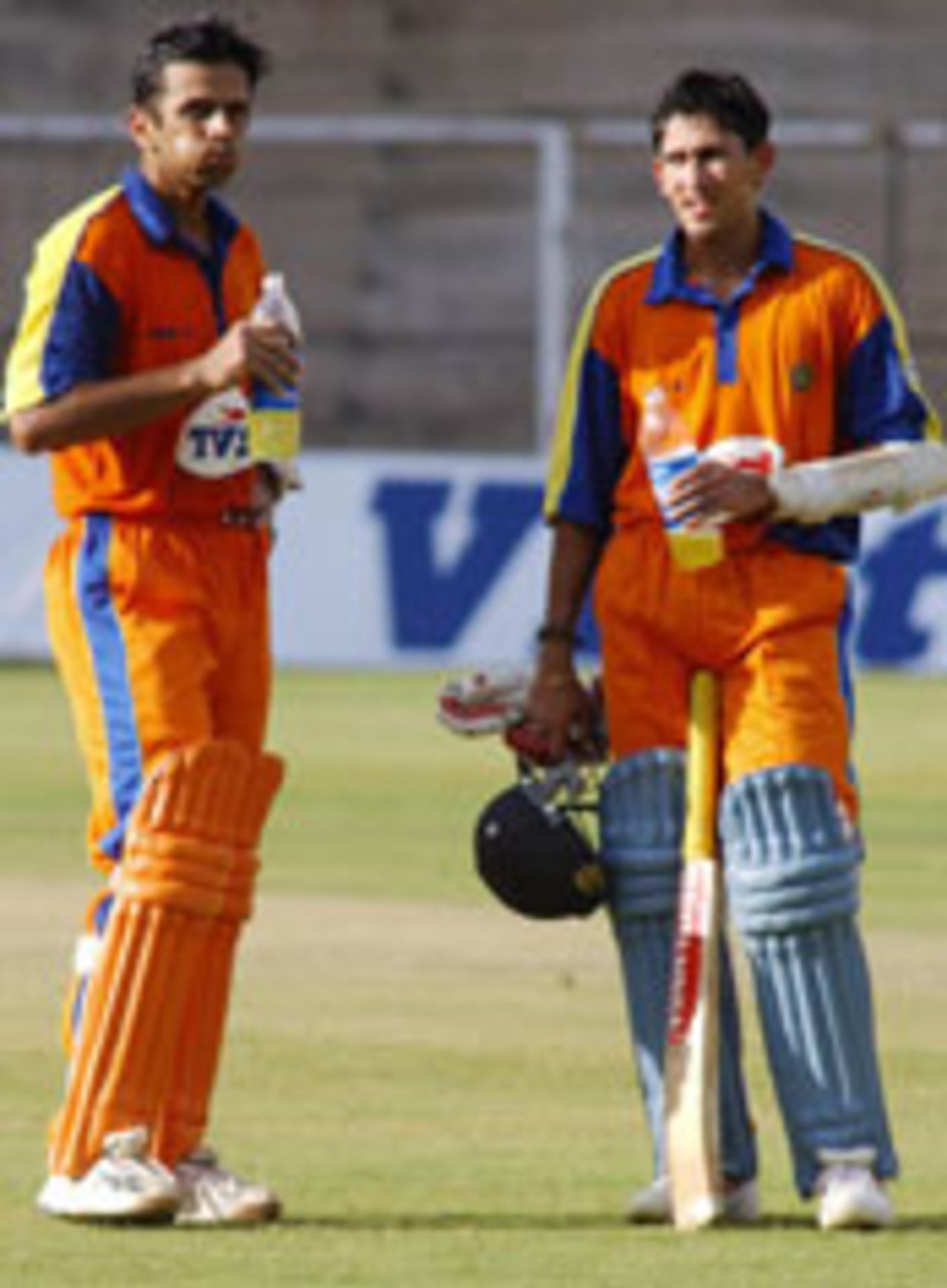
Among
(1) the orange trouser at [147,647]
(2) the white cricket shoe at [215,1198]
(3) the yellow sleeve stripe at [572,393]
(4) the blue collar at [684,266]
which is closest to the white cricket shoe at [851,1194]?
(2) the white cricket shoe at [215,1198]

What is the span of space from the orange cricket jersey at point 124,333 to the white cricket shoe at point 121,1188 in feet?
3.56

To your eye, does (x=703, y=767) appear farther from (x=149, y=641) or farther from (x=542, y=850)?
(x=149, y=641)

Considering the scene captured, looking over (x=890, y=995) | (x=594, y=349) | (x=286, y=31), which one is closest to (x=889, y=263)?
(x=286, y=31)

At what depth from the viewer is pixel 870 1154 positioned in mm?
7320

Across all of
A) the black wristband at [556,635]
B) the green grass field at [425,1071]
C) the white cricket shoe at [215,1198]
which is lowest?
the green grass field at [425,1071]

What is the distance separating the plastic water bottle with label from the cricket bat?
218 millimetres

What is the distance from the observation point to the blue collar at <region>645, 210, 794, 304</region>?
7.43m

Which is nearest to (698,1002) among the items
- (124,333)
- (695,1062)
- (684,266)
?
(695,1062)

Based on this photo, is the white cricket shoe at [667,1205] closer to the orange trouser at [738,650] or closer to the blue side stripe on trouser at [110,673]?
the orange trouser at [738,650]

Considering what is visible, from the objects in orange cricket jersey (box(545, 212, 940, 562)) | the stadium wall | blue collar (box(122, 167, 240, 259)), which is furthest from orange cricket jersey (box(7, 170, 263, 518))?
the stadium wall

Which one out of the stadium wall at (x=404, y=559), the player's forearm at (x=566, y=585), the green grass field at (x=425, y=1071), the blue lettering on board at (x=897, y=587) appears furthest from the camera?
the stadium wall at (x=404, y=559)

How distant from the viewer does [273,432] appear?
746 cm

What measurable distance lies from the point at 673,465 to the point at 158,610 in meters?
0.92

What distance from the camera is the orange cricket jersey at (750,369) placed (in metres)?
7.38
